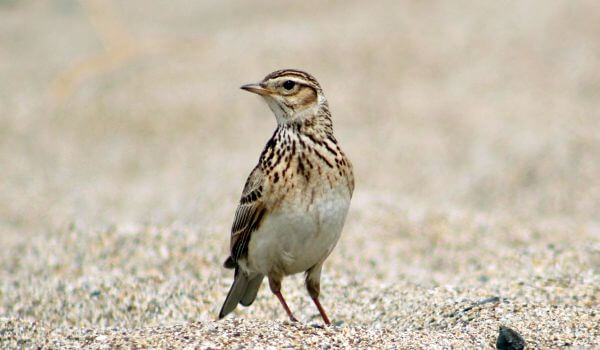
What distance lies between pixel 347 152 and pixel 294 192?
8.12 meters

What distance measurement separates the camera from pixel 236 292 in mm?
6535

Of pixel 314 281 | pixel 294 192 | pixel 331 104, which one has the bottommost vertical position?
pixel 314 281

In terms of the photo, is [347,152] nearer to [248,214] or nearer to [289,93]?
[289,93]

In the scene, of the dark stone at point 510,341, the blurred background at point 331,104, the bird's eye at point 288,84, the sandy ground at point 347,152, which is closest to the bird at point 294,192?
the bird's eye at point 288,84

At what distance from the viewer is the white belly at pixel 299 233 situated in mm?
5652

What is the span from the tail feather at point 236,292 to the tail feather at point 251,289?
0.09 ft

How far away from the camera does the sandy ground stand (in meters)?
6.84

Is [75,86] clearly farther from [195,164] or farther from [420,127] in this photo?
[420,127]

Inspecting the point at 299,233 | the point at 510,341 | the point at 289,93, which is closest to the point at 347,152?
the point at 289,93

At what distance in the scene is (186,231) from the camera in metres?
9.59

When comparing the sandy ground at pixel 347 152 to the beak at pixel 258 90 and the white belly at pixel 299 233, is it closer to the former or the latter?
the white belly at pixel 299 233

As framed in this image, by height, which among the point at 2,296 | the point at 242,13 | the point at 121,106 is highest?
the point at 242,13

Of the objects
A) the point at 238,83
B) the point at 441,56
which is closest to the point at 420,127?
the point at 441,56

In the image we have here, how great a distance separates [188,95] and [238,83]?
89cm
